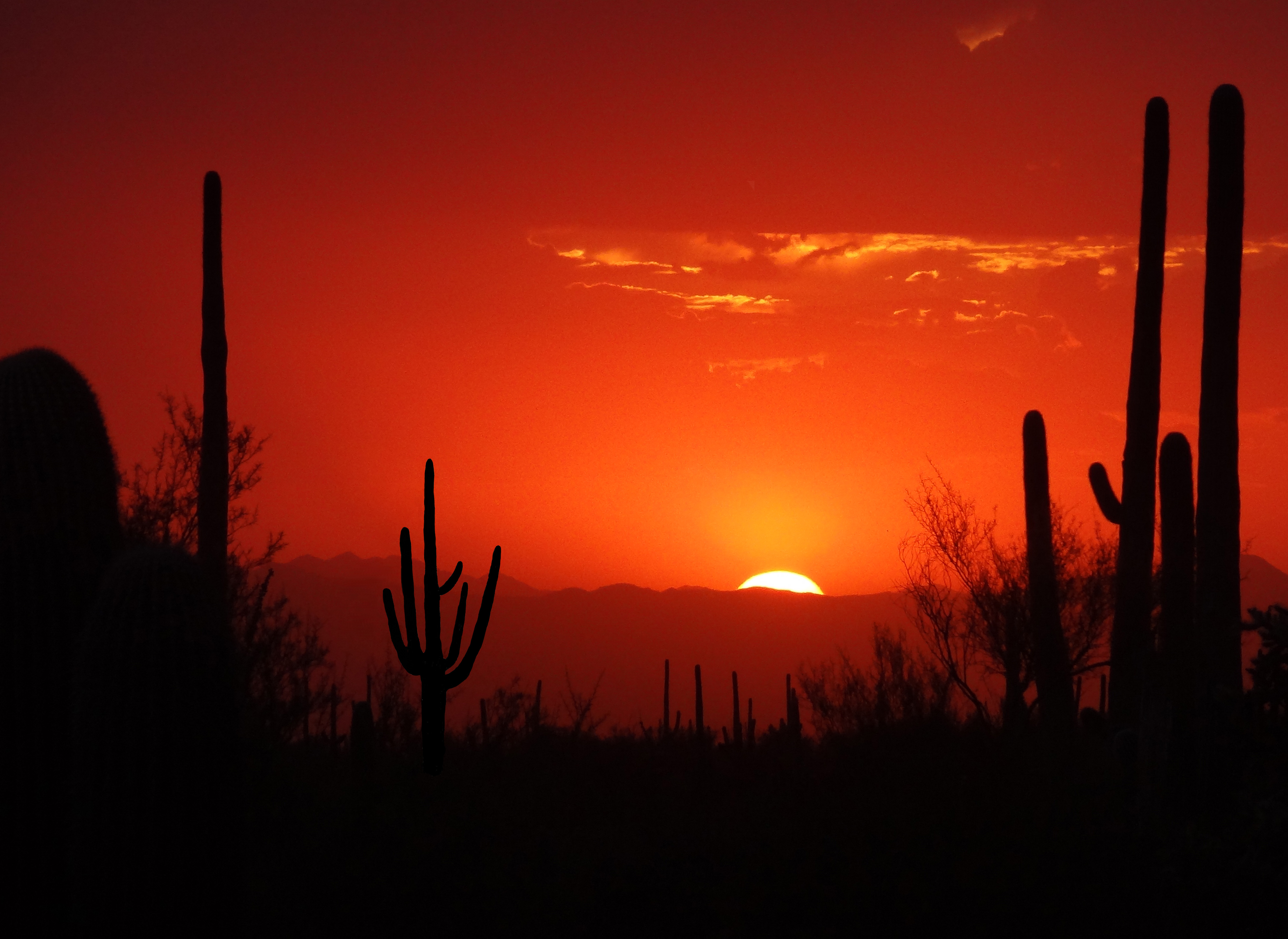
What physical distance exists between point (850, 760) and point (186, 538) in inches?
470

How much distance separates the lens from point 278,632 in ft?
70.1

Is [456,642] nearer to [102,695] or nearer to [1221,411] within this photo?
[102,695]

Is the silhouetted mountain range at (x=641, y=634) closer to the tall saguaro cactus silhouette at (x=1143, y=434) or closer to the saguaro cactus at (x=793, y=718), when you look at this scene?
the saguaro cactus at (x=793, y=718)

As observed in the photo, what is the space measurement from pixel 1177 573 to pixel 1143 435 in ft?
9.62

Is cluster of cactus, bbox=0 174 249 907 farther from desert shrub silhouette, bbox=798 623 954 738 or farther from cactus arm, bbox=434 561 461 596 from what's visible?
desert shrub silhouette, bbox=798 623 954 738

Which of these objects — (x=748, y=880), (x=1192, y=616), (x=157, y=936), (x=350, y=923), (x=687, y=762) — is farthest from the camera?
(x=687, y=762)

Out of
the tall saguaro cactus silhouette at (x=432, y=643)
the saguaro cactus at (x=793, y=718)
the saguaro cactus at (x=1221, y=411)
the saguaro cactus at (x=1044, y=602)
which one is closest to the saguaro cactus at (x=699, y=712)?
the saguaro cactus at (x=793, y=718)

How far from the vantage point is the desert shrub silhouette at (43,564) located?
6.41m

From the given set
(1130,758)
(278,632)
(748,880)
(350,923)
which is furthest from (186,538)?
(1130,758)

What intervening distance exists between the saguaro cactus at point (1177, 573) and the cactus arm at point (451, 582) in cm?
823

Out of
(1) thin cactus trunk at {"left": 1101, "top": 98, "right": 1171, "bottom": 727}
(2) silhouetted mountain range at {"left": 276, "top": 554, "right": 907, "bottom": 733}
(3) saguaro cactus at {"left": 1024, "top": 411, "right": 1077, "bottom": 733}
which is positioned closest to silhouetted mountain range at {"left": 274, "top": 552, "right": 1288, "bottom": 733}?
(2) silhouetted mountain range at {"left": 276, "top": 554, "right": 907, "bottom": 733}

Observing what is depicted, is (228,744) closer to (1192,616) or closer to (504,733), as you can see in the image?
(1192,616)

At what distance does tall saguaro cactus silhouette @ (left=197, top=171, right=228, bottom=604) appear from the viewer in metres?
13.2

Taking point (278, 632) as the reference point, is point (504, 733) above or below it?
below
